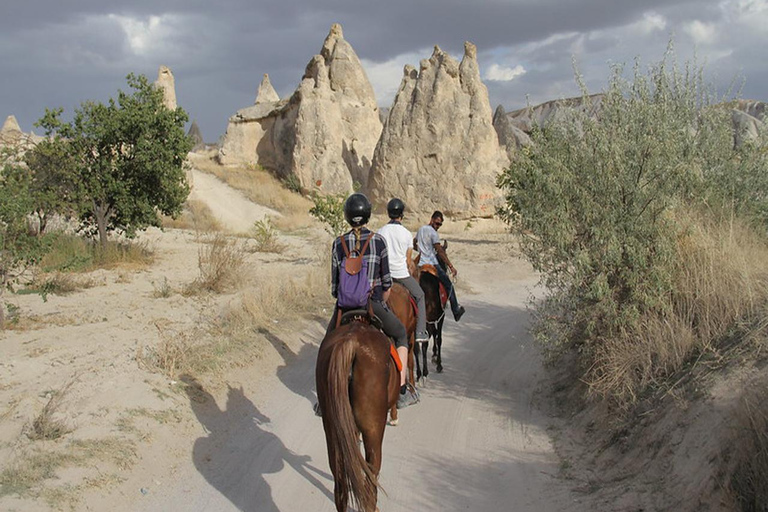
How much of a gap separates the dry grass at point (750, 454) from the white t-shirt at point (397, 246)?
14.6 ft

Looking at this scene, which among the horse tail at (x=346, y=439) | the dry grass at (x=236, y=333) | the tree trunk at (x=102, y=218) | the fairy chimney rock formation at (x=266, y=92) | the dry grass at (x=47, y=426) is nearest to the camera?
the horse tail at (x=346, y=439)

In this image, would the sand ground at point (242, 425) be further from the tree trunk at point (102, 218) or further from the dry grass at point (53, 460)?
the tree trunk at point (102, 218)

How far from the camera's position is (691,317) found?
6996 mm

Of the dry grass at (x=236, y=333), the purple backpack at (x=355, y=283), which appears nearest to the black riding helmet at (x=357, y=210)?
the purple backpack at (x=355, y=283)

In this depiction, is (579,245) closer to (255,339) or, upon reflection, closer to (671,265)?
(671,265)

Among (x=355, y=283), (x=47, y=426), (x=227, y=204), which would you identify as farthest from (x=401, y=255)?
(x=227, y=204)

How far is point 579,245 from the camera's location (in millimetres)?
7910

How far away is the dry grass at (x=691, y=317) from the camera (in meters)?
6.58

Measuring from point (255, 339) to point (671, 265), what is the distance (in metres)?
6.28

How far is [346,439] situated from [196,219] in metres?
27.0

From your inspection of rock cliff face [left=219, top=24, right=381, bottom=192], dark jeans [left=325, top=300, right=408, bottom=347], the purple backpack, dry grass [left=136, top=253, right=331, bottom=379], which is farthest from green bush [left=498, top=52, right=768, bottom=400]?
rock cliff face [left=219, top=24, right=381, bottom=192]

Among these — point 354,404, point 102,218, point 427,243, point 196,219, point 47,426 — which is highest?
point 102,218

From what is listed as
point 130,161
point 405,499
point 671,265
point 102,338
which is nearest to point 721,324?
point 671,265

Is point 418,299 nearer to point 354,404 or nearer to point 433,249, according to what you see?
point 433,249
